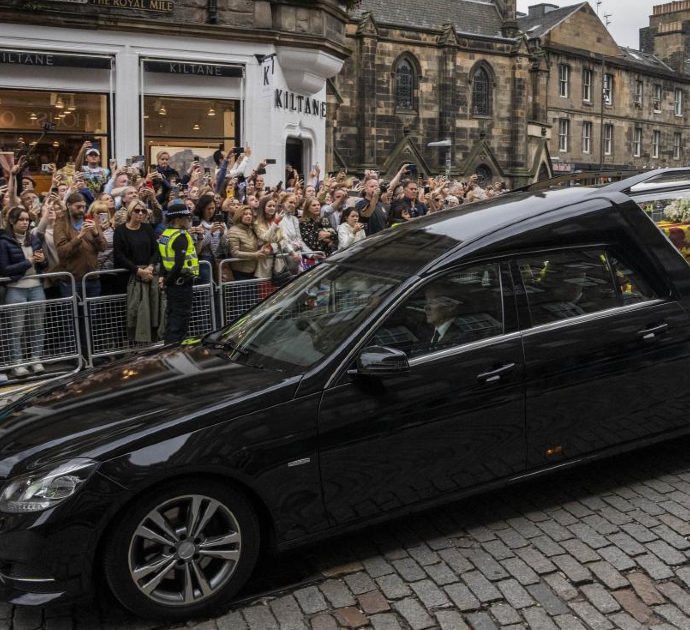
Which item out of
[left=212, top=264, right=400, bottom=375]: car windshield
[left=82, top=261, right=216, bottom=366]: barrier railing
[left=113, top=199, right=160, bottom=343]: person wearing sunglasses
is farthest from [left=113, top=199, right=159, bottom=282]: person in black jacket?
[left=212, top=264, right=400, bottom=375]: car windshield

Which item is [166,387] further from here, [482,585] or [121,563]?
[482,585]

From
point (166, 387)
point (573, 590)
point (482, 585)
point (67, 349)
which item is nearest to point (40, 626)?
point (166, 387)

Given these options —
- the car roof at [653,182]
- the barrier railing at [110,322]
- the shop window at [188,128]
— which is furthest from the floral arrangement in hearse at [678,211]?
the shop window at [188,128]

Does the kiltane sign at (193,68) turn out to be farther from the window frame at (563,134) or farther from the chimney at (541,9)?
the chimney at (541,9)

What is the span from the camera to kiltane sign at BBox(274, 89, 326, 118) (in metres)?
18.2

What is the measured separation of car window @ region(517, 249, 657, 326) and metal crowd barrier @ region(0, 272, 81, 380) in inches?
218

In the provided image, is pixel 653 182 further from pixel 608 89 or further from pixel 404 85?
pixel 608 89

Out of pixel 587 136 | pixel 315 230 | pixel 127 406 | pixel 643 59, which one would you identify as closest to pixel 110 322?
pixel 315 230

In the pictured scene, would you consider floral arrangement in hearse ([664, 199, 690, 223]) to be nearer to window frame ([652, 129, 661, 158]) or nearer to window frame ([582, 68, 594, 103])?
window frame ([582, 68, 594, 103])

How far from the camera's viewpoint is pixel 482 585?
429cm

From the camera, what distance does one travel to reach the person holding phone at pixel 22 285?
28.6ft

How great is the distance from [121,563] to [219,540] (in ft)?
1.56

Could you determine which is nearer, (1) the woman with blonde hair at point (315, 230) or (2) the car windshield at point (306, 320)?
(2) the car windshield at point (306, 320)

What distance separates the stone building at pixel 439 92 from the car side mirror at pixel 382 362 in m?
38.4
